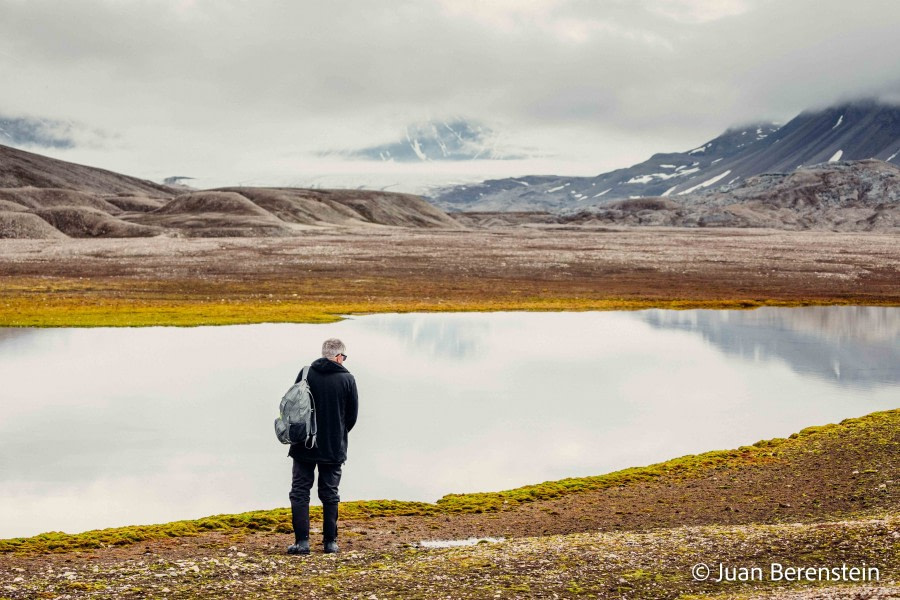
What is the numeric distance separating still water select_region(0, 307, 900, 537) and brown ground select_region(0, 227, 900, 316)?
65.2 feet

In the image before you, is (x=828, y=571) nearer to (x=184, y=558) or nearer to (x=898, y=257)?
(x=184, y=558)

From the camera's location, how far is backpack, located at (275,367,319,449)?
1202 cm

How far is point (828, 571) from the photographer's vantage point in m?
10.6

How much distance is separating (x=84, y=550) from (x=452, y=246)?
119m

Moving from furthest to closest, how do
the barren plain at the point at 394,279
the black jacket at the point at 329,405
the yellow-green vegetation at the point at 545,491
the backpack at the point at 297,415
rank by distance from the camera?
the barren plain at the point at 394,279 → the yellow-green vegetation at the point at 545,491 → the black jacket at the point at 329,405 → the backpack at the point at 297,415

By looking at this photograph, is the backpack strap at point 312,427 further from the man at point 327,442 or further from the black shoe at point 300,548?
the black shoe at point 300,548

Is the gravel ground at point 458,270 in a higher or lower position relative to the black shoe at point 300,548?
higher

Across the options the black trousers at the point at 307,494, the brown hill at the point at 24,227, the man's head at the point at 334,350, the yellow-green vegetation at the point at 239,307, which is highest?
the brown hill at the point at 24,227

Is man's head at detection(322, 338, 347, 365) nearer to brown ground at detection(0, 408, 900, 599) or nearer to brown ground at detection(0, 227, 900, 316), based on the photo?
brown ground at detection(0, 408, 900, 599)

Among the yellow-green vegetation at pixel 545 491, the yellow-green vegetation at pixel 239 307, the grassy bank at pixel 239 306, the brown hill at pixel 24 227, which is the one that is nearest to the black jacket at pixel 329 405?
the yellow-green vegetation at pixel 545 491

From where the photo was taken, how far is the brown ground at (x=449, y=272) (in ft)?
A: 209

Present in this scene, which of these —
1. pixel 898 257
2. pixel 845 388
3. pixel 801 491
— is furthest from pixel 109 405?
pixel 898 257

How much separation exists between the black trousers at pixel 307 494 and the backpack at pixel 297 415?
22.0 inches

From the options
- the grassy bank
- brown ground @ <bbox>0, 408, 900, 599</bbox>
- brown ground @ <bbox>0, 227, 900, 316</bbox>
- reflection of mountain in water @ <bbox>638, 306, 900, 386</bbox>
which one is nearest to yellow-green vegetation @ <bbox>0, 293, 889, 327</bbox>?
the grassy bank
